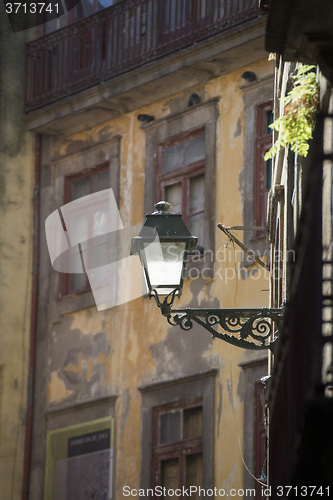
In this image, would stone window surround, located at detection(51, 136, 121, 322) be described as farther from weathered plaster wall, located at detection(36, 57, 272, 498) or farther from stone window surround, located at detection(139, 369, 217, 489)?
stone window surround, located at detection(139, 369, 217, 489)

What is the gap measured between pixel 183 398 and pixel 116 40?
5177mm

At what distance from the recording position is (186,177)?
60.2 ft

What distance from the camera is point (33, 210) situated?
65.7ft

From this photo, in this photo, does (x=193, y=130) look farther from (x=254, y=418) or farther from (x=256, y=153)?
(x=254, y=418)

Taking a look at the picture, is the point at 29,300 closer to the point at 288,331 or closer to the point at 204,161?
the point at 204,161

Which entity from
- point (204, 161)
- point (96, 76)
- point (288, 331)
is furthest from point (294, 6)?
point (96, 76)

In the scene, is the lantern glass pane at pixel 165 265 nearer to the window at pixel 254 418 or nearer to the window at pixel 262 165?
the window at pixel 254 418

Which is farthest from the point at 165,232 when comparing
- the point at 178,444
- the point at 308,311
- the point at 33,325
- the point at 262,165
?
the point at 33,325

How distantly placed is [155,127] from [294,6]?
10.8m

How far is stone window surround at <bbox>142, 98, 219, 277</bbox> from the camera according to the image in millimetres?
17750

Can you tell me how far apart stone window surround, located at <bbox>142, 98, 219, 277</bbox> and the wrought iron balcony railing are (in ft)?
2.69

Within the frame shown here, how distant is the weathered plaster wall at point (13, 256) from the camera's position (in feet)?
62.6

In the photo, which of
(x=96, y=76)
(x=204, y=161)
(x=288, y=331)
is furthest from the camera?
(x=96, y=76)

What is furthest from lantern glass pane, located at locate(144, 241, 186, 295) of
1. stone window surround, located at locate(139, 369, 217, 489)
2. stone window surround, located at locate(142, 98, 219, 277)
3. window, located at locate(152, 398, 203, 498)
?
stone window surround, located at locate(142, 98, 219, 277)
